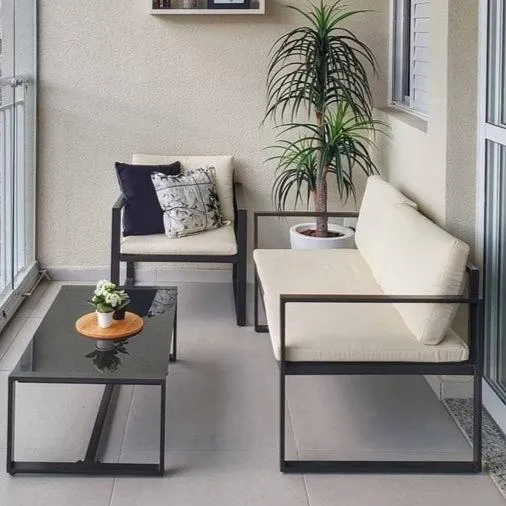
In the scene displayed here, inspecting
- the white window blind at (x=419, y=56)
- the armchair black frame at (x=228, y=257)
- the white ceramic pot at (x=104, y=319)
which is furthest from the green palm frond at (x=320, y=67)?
the white ceramic pot at (x=104, y=319)

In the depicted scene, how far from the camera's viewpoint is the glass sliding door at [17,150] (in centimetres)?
432

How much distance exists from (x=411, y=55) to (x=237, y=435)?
265 cm

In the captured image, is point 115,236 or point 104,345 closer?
point 104,345

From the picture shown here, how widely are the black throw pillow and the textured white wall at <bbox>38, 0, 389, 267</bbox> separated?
39 cm

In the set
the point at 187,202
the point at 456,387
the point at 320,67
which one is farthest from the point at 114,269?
the point at 456,387

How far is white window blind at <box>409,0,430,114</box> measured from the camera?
4.16 m

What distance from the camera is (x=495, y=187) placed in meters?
2.99

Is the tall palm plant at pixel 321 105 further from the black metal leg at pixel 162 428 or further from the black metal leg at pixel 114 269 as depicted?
the black metal leg at pixel 162 428

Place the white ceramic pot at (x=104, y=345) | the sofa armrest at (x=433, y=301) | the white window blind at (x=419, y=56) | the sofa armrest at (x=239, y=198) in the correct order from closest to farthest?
the sofa armrest at (x=433, y=301) < the white ceramic pot at (x=104, y=345) < the white window blind at (x=419, y=56) < the sofa armrest at (x=239, y=198)

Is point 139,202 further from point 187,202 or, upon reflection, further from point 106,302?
point 106,302

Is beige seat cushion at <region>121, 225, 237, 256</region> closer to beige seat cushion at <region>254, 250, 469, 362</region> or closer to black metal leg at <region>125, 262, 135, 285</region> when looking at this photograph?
beige seat cushion at <region>254, 250, 469, 362</region>

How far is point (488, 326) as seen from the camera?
314 cm

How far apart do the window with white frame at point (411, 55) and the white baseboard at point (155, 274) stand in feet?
5.29

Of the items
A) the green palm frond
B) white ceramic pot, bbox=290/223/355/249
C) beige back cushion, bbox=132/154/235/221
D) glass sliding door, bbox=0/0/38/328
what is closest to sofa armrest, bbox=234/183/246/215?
beige back cushion, bbox=132/154/235/221
